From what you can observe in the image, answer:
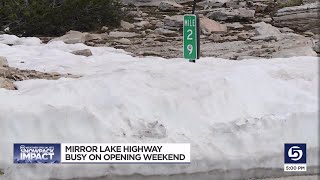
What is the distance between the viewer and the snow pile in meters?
5.23

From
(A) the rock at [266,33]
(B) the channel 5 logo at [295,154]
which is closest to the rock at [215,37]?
(A) the rock at [266,33]

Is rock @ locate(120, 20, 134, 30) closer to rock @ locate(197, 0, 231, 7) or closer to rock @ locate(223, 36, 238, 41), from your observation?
rock @ locate(223, 36, 238, 41)

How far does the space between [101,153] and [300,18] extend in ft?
40.7

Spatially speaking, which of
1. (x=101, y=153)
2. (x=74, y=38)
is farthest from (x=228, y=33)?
(x=101, y=153)

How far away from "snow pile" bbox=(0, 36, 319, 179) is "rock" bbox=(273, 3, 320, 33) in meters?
9.47

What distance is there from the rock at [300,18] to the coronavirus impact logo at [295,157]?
10.4m

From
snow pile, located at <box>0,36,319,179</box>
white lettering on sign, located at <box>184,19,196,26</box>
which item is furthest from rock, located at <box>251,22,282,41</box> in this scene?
snow pile, located at <box>0,36,319,179</box>

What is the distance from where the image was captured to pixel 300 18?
53.0ft

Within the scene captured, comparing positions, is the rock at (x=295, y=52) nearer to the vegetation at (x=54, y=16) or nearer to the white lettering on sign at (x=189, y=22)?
the white lettering on sign at (x=189, y=22)

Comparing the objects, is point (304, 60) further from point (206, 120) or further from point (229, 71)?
point (206, 120)

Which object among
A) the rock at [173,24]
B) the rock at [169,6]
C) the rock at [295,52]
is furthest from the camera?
the rock at [169,6]

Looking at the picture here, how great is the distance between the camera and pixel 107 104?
5668mm

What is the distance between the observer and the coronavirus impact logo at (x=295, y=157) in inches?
210

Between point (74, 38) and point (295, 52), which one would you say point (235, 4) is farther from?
point (295, 52)
